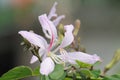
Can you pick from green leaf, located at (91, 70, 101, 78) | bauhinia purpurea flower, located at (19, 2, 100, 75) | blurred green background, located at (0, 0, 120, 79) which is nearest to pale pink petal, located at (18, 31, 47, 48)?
bauhinia purpurea flower, located at (19, 2, 100, 75)

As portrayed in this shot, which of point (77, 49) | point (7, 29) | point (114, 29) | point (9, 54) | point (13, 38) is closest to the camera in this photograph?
point (77, 49)

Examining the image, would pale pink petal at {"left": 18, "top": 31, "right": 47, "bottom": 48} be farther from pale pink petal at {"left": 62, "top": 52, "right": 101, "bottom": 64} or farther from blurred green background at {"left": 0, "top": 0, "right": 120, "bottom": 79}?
blurred green background at {"left": 0, "top": 0, "right": 120, "bottom": 79}

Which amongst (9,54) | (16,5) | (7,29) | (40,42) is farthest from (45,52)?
(16,5)

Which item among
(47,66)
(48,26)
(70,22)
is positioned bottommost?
(47,66)

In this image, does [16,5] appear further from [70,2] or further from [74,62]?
[74,62]

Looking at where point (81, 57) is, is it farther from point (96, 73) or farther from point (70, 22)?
point (70, 22)

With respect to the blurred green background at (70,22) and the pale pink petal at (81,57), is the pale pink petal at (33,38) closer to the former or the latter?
the pale pink petal at (81,57)

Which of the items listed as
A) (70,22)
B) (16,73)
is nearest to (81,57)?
(16,73)
